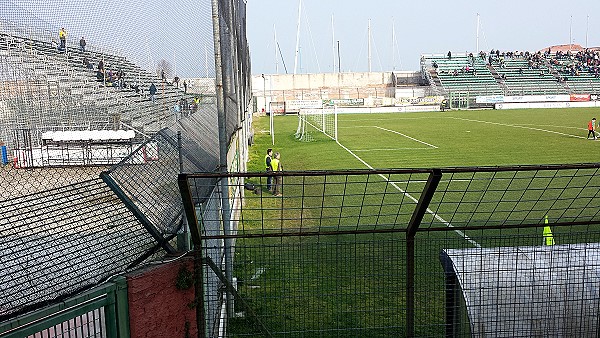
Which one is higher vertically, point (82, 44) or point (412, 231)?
point (82, 44)

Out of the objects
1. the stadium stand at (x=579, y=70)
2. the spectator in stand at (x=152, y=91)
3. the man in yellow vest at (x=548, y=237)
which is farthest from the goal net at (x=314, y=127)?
the stadium stand at (x=579, y=70)

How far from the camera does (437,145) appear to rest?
30062mm

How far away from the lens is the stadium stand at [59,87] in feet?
9.71

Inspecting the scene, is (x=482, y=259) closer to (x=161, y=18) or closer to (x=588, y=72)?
(x=161, y=18)

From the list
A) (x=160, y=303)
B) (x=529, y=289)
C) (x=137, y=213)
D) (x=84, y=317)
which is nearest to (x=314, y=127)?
(x=529, y=289)

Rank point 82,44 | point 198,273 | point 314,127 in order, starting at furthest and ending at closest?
1. point 314,127
2. point 198,273
3. point 82,44

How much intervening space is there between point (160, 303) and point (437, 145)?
26844 mm

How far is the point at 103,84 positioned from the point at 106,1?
0.48m

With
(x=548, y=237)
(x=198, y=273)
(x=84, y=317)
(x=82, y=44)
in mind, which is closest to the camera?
(x=82, y=44)

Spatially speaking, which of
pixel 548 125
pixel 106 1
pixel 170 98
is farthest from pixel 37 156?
pixel 548 125

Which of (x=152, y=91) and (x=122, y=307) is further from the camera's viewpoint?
(x=152, y=91)

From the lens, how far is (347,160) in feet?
83.5

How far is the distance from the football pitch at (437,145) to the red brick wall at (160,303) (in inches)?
743

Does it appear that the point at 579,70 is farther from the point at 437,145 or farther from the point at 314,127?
the point at 437,145
